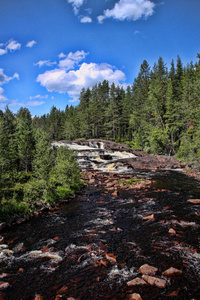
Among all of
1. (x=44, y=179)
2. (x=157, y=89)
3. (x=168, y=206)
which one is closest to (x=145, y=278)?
(x=168, y=206)

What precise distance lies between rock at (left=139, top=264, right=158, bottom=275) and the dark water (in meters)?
0.19

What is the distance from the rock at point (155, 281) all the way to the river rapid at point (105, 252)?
0.03 m

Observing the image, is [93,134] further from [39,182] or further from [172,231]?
[172,231]

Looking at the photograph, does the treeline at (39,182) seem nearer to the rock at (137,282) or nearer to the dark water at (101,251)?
the dark water at (101,251)

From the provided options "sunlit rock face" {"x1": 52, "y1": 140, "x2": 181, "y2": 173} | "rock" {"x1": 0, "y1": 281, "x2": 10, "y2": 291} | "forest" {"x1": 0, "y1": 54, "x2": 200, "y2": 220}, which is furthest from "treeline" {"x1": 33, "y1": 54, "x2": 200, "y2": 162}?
"rock" {"x1": 0, "y1": 281, "x2": 10, "y2": 291}

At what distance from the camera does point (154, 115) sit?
49469 mm

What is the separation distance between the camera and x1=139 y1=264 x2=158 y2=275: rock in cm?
645

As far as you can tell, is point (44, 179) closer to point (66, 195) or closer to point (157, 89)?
point (66, 195)

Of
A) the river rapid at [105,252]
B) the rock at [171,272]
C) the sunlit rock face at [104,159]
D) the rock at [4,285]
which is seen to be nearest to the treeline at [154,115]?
the sunlit rock face at [104,159]

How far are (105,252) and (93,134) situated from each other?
67.0 meters

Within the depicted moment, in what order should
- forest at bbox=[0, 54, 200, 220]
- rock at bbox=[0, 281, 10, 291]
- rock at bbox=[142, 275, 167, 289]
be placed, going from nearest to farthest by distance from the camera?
rock at bbox=[142, 275, 167, 289]
rock at bbox=[0, 281, 10, 291]
forest at bbox=[0, 54, 200, 220]

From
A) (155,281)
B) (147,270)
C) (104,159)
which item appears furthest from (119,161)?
(155,281)

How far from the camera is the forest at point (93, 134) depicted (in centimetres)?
1486

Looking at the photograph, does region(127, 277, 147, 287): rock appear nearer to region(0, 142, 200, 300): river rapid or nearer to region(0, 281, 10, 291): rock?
region(0, 142, 200, 300): river rapid
